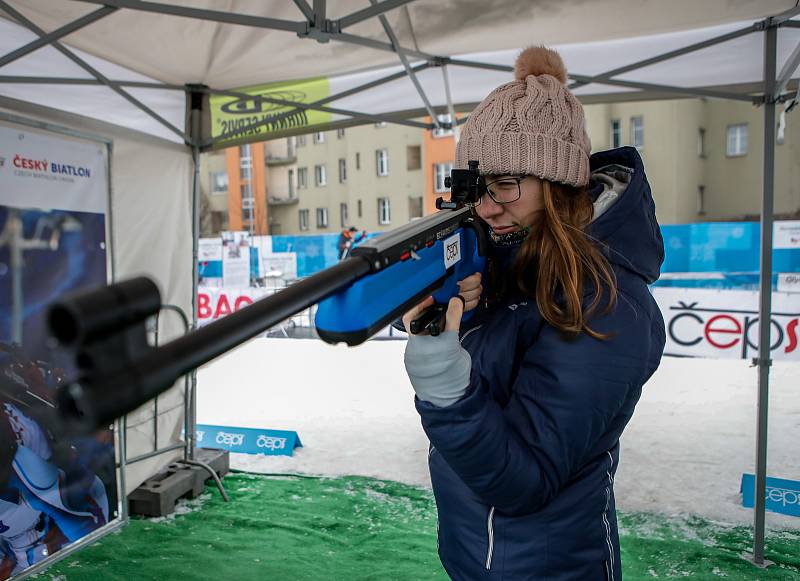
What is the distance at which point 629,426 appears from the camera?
5.86 m

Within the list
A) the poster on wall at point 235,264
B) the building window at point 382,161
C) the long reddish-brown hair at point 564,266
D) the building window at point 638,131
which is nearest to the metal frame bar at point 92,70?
the long reddish-brown hair at point 564,266

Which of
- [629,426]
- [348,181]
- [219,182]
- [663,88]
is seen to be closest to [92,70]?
[663,88]

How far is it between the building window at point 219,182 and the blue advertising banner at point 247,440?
112 ft

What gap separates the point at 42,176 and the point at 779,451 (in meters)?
5.90

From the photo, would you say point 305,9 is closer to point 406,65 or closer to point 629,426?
point 406,65

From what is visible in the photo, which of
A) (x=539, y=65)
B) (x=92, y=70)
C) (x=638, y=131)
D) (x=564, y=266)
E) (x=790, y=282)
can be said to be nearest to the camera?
(x=564, y=266)

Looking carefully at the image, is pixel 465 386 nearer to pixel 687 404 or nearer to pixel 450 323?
pixel 450 323

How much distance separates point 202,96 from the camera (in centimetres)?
431

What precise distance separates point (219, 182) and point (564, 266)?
38.8m

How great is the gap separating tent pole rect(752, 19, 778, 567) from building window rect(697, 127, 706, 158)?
946 inches

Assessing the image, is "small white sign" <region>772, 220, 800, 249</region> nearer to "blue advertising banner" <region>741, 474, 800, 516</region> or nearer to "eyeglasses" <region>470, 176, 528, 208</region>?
"blue advertising banner" <region>741, 474, 800, 516</region>

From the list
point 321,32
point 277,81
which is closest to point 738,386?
point 277,81

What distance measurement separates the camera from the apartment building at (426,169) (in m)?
23.0

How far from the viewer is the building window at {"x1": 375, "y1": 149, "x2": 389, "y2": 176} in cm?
3055
